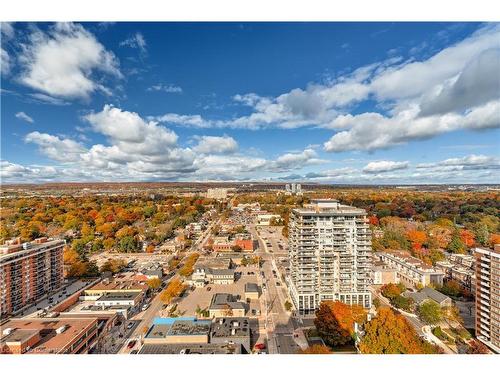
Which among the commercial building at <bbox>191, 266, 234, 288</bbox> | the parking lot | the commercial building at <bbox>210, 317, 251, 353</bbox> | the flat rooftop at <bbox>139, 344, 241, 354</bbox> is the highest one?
the flat rooftop at <bbox>139, 344, 241, 354</bbox>

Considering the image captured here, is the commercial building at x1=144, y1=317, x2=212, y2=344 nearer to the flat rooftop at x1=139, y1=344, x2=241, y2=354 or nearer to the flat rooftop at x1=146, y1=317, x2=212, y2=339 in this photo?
the flat rooftop at x1=146, y1=317, x2=212, y2=339

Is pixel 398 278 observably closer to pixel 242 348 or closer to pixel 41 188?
pixel 242 348

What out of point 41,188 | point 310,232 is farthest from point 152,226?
point 41,188

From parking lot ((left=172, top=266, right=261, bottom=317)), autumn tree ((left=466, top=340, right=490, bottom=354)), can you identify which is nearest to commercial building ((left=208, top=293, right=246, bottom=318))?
parking lot ((left=172, top=266, right=261, bottom=317))

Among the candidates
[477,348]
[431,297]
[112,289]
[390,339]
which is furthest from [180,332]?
[431,297]

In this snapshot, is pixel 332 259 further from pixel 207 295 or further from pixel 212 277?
pixel 212 277

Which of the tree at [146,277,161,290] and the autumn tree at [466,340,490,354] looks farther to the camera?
the tree at [146,277,161,290]

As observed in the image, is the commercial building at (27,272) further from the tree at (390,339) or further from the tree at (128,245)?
the tree at (390,339)

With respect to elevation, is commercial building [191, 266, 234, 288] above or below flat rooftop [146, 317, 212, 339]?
below
